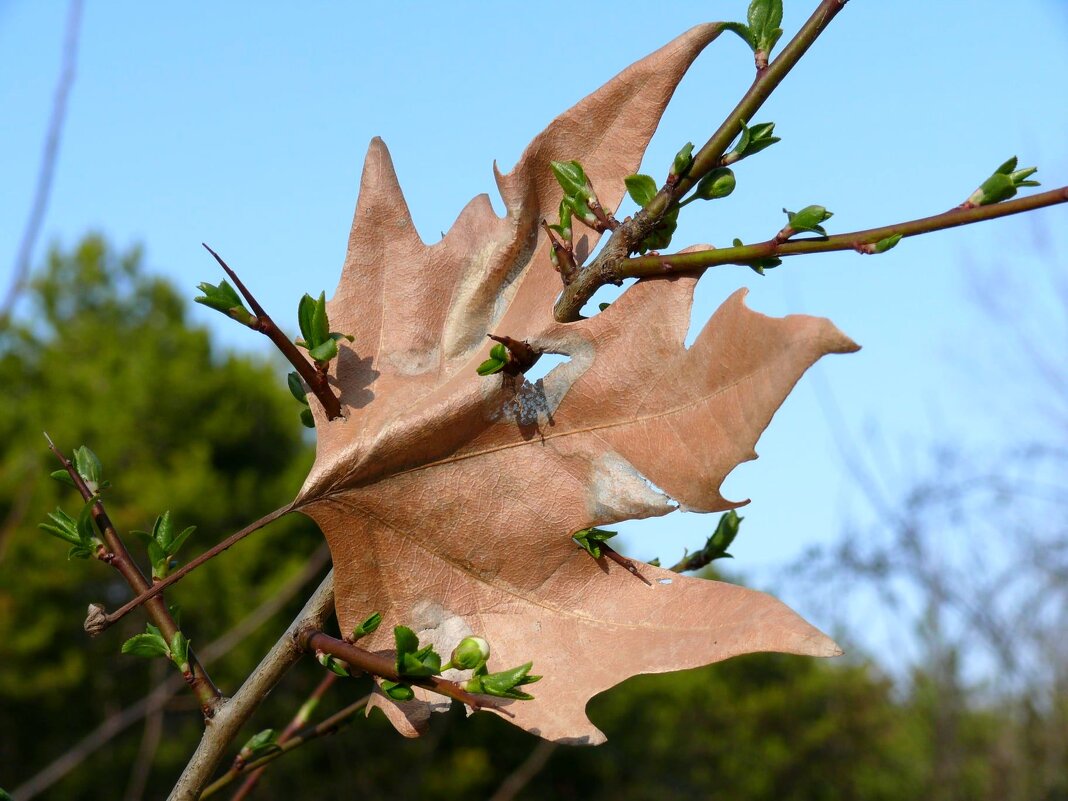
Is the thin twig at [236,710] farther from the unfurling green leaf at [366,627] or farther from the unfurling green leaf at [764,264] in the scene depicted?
the unfurling green leaf at [764,264]

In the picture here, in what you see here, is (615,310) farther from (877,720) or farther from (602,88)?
(877,720)

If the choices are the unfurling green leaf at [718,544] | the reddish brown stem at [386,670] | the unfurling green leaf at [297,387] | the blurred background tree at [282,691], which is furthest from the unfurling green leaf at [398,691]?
the blurred background tree at [282,691]

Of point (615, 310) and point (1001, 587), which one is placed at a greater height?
point (615, 310)

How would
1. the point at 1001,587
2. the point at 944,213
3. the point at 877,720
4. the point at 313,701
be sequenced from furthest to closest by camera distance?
1. the point at 877,720
2. the point at 1001,587
3. the point at 313,701
4. the point at 944,213

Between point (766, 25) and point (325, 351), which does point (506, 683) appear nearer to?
point (325, 351)

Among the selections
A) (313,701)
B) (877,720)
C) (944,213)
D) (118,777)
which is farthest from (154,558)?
(877,720)

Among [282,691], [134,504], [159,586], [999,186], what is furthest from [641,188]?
[134,504]
